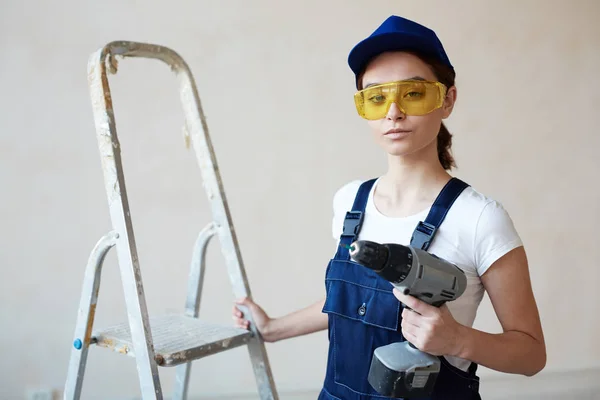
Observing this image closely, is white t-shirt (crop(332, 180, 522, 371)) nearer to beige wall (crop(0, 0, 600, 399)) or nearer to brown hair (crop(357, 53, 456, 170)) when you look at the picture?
brown hair (crop(357, 53, 456, 170))

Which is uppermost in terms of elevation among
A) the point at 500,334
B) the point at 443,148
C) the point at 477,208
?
the point at 443,148

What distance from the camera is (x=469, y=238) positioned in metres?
1.03

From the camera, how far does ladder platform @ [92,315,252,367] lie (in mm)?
1143

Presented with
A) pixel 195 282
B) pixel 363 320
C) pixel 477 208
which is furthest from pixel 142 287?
pixel 477 208

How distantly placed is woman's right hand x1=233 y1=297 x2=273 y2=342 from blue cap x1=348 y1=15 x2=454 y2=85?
0.64m

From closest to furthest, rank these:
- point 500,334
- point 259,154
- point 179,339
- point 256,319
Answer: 1. point 500,334
2. point 179,339
3. point 256,319
4. point 259,154

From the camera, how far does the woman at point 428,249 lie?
3.24 feet

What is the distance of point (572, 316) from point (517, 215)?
0.56 meters

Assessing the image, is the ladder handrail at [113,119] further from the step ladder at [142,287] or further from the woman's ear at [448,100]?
the woman's ear at [448,100]

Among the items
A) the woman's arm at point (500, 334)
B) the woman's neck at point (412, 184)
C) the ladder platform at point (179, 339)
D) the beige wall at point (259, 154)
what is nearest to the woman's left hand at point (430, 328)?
the woman's arm at point (500, 334)

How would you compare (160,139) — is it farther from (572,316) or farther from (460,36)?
(572,316)

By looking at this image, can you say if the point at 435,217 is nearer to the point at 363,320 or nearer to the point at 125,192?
the point at 363,320

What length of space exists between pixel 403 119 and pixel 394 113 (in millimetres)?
25

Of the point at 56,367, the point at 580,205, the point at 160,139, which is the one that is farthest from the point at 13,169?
the point at 580,205
